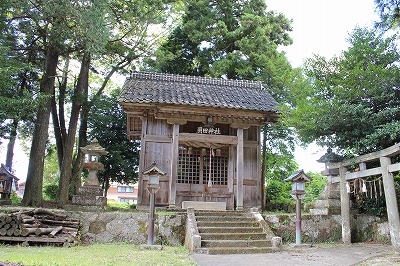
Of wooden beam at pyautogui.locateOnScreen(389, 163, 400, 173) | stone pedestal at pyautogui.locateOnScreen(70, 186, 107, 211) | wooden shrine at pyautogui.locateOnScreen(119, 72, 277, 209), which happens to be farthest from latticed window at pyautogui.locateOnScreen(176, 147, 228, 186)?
wooden beam at pyautogui.locateOnScreen(389, 163, 400, 173)

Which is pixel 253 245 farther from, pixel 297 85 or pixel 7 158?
pixel 7 158

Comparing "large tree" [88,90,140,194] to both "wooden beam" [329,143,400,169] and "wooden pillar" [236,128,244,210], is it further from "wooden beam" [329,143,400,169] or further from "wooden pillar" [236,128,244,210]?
"wooden beam" [329,143,400,169]

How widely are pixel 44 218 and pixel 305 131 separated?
8902 millimetres

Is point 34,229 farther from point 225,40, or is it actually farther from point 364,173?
point 225,40

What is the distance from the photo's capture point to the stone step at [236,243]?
8711 millimetres

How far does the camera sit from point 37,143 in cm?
1614

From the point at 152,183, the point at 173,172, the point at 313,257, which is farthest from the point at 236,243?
the point at 173,172

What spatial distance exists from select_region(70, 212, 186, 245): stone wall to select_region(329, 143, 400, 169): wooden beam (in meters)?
5.77

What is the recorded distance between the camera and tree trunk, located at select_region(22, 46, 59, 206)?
51.4 feet

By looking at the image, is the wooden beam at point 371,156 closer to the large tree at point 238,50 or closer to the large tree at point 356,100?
the large tree at point 356,100

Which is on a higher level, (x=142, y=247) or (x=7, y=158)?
(x=7, y=158)

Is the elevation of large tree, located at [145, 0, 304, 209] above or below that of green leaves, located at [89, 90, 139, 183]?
above

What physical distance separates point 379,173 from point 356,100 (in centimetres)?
262

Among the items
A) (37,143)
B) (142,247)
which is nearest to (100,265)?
(142,247)
